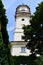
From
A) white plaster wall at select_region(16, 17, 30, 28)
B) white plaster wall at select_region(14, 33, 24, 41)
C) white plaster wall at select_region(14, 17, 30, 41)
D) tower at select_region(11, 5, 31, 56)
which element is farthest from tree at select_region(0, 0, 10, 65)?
white plaster wall at select_region(16, 17, 30, 28)

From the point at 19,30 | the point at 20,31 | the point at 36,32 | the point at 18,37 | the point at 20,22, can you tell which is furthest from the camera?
the point at 20,22

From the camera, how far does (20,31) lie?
4697 centimetres

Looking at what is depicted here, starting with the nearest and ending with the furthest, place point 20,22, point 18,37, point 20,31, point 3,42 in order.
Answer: point 3,42
point 18,37
point 20,31
point 20,22

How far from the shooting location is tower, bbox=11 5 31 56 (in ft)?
144

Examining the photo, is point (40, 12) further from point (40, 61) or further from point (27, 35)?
point (40, 61)

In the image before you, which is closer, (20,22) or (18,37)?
(18,37)

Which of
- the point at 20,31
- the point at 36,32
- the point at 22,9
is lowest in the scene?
the point at 20,31

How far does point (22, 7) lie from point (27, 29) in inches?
911

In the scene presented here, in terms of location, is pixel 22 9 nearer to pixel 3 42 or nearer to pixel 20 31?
pixel 20 31

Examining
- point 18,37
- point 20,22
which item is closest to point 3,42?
point 18,37

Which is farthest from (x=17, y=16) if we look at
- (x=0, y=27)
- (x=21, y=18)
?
(x=0, y=27)

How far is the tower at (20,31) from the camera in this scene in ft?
144

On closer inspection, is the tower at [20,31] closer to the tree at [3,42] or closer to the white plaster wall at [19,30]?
the white plaster wall at [19,30]

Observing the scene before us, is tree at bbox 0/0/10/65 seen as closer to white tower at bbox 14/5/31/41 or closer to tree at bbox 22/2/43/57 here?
tree at bbox 22/2/43/57
